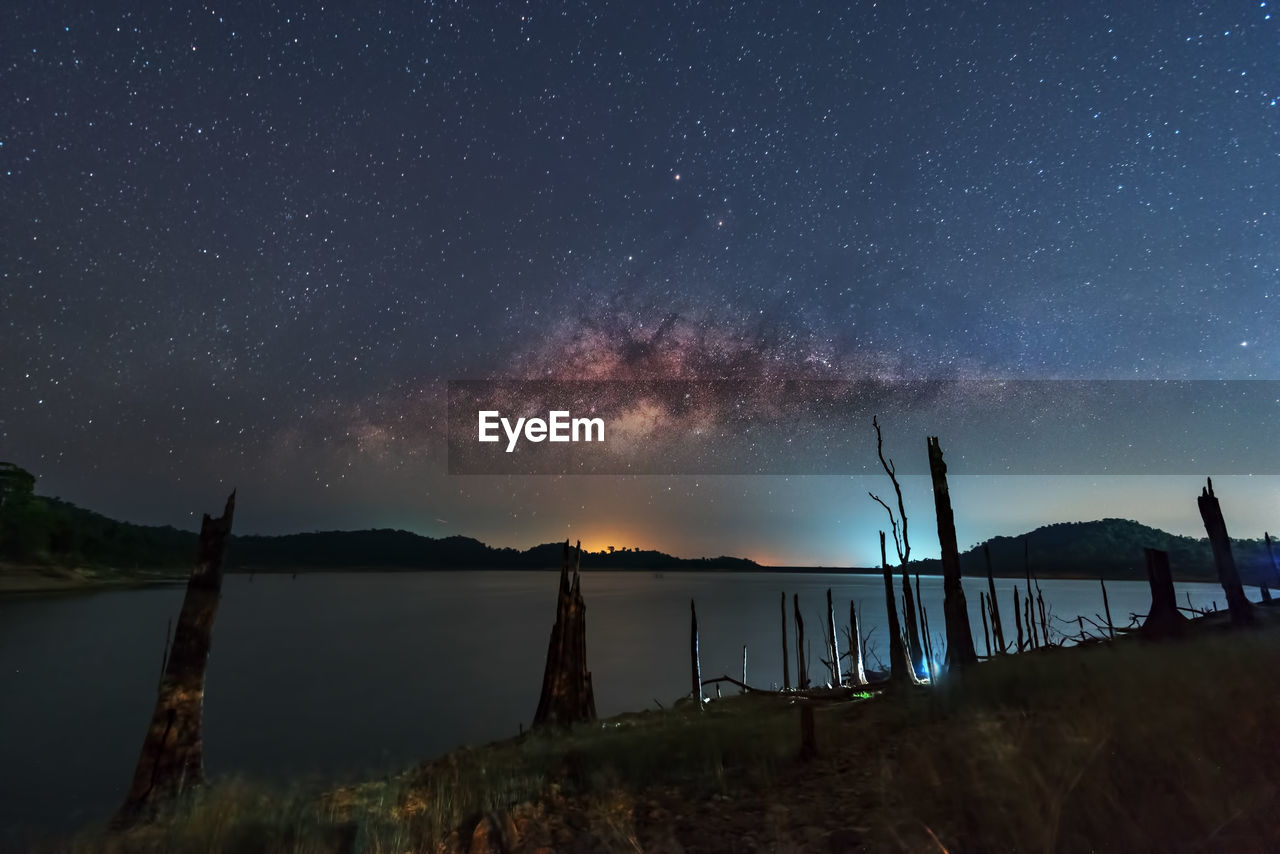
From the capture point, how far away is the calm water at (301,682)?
98.8ft

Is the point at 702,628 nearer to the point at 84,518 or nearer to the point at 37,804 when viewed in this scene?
the point at 37,804

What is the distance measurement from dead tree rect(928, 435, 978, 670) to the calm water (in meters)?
16.0

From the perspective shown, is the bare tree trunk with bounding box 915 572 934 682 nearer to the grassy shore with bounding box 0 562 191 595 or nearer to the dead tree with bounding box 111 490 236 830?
the dead tree with bounding box 111 490 236 830

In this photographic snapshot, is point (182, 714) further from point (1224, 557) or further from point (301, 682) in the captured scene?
point (301, 682)

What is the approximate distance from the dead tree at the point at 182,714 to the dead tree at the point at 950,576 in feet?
57.2

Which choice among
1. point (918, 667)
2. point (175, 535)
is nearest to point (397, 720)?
point (918, 667)

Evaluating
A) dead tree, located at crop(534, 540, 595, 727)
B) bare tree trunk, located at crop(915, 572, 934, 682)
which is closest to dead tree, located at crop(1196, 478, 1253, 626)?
bare tree trunk, located at crop(915, 572, 934, 682)

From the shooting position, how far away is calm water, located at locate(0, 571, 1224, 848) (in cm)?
3012

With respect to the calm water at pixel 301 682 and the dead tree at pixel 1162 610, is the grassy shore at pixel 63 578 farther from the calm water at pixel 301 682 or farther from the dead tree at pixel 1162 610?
the dead tree at pixel 1162 610

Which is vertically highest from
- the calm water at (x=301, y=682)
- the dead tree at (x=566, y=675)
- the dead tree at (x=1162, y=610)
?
the dead tree at (x=1162, y=610)

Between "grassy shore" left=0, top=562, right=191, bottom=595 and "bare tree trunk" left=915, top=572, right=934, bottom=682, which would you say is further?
"grassy shore" left=0, top=562, right=191, bottom=595

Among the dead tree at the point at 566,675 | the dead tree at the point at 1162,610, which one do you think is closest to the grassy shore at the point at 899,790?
the dead tree at the point at 1162,610

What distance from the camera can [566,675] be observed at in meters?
22.0

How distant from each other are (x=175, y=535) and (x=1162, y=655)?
237 metres
